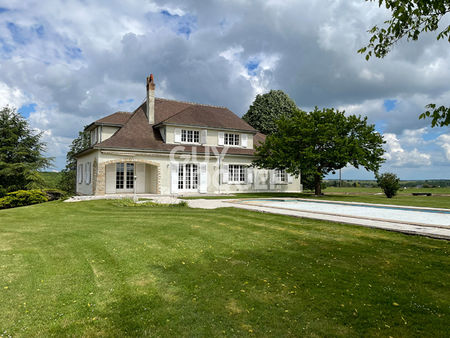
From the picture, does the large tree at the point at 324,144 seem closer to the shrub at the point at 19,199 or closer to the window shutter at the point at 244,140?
the window shutter at the point at 244,140

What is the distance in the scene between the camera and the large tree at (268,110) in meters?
36.0

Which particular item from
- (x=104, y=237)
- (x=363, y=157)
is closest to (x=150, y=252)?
(x=104, y=237)

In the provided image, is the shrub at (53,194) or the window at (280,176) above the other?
the window at (280,176)

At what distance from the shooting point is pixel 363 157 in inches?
837

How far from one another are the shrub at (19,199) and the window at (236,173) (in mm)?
13739

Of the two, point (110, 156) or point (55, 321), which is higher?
point (110, 156)

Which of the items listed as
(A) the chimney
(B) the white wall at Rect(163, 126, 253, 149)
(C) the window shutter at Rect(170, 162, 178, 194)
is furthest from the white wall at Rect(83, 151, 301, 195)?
(A) the chimney

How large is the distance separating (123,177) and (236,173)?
9.09 m

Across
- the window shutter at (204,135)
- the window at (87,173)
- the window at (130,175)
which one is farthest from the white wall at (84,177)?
the window shutter at (204,135)

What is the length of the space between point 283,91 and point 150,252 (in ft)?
116

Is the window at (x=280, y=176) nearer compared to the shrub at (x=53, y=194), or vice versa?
the shrub at (x=53, y=194)

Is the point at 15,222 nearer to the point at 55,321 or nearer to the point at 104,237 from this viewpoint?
the point at 104,237

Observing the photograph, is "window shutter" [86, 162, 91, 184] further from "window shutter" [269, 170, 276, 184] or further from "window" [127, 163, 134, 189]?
"window shutter" [269, 170, 276, 184]

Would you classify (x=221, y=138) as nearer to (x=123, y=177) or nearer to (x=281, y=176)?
(x=281, y=176)
